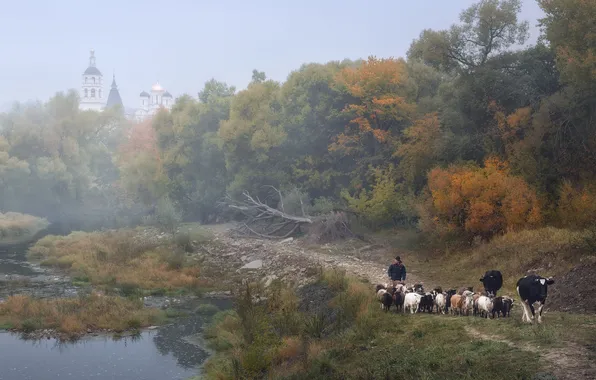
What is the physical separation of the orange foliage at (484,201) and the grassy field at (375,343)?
9.07 meters

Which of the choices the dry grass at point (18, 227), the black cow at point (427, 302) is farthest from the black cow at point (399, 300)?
the dry grass at point (18, 227)

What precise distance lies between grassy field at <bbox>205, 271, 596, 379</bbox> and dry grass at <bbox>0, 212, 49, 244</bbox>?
32.9 meters

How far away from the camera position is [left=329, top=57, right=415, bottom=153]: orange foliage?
4025 cm

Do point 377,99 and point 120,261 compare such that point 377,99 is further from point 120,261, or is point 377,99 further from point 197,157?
point 197,157

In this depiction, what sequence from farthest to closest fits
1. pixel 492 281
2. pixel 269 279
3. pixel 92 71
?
1. pixel 92 71
2. pixel 269 279
3. pixel 492 281

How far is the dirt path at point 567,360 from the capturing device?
36.4 feet

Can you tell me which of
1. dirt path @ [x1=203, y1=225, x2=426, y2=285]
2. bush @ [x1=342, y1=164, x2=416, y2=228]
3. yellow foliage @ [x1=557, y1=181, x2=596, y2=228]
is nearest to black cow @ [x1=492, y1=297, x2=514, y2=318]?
dirt path @ [x1=203, y1=225, x2=426, y2=285]

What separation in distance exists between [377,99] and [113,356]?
86.0 feet

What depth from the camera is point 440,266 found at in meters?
28.0

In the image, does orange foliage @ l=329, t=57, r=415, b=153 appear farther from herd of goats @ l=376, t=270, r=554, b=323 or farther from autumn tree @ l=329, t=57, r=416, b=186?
herd of goats @ l=376, t=270, r=554, b=323

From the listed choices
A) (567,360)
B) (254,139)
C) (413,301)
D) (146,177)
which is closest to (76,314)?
(413,301)

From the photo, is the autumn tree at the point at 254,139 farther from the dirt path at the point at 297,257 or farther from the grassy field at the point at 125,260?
the dirt path at the point at 297,257

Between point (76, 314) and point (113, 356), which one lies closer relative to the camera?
point (113, 356)

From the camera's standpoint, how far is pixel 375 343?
52.9 ft
